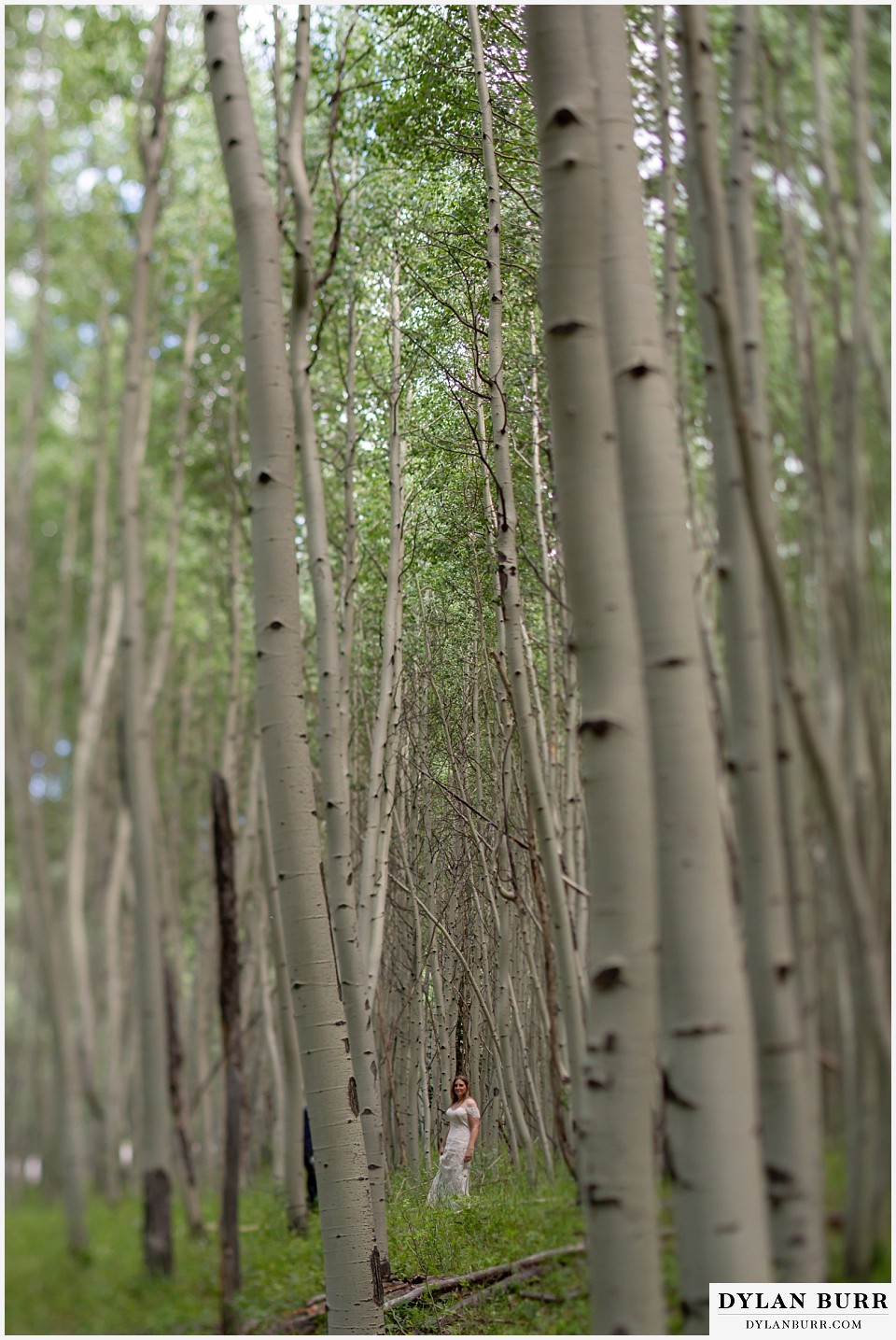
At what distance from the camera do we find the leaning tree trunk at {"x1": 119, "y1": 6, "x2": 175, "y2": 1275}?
5.99m

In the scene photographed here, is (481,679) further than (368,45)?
No

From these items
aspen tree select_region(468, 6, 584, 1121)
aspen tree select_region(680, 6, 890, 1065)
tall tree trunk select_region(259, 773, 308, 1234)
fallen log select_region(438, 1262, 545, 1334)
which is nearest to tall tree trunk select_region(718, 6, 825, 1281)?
aspen tree select_region(680, 6, 890, 1065)

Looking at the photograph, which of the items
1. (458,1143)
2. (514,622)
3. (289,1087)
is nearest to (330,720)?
(514,622)

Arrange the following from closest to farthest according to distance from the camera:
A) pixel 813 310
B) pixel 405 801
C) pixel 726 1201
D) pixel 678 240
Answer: pixel 726 1201
pixel 813 310
pixel 678 240
pixel 405 801

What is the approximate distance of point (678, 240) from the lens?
2545 mm

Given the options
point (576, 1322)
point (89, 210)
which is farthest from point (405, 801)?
point (89, 210)

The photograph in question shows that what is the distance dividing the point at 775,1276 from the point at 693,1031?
0.40 m

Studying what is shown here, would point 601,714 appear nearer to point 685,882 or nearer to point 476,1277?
point 685,882

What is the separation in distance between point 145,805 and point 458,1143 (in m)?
3.82

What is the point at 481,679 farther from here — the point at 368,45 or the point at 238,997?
the point at 238,997

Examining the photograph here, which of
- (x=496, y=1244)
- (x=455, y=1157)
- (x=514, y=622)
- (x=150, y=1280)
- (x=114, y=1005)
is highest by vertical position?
(x=514, y=622)

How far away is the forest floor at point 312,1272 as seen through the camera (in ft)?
7.55

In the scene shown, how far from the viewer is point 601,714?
5.62 feet

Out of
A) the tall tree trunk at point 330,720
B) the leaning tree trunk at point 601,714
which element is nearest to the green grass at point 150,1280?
the tall tree trunk at point 330,720
